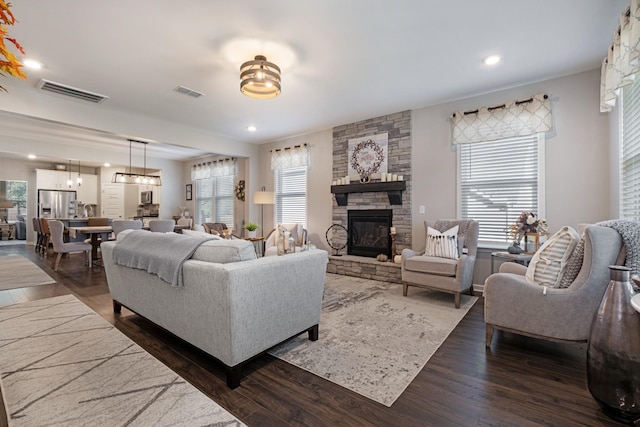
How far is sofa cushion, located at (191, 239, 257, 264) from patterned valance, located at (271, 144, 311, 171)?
13.9 ft

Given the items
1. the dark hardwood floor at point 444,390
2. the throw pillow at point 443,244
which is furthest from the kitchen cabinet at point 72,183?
the throw pillow at point 443,244

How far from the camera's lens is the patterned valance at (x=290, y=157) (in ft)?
20.3

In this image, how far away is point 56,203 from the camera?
9094 millimetres

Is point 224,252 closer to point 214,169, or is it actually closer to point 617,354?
point 617,354

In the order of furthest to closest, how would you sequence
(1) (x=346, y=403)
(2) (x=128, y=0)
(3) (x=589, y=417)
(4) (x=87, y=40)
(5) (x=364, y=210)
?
(5) (x=364, y=210), (4) (x=87, y=40), (2) (x=128, y=0), (1) (x=346, y=403), (3) (x=589, y=417)

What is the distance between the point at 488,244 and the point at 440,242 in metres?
0.81

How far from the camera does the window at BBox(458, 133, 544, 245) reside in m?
3.87

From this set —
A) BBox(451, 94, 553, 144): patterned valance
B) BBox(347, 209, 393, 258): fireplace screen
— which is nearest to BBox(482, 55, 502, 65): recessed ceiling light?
BBox(451, 94, 553, 144): patterned valance

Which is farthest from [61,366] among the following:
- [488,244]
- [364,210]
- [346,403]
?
[488,244]

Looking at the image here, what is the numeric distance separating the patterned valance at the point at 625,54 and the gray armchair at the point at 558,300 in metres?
1.16

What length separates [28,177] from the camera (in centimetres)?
898

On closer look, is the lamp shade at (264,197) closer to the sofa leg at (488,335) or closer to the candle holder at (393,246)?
the candle holder at (393,246)

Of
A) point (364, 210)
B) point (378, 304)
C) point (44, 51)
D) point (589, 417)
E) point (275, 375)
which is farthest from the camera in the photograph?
point (364, 210)

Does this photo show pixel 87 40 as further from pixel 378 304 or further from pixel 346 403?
pixel 378 304
